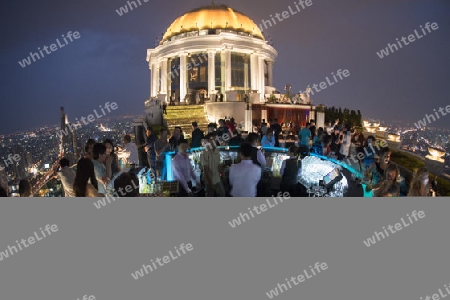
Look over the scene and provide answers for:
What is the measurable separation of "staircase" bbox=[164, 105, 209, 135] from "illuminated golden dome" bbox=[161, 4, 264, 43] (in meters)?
12.8

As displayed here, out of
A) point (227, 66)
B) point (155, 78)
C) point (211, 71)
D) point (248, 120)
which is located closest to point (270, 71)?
point (227, 66)

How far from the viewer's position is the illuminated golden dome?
37.3m

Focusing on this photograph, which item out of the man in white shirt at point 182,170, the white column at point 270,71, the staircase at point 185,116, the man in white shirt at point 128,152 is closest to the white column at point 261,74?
the white column at point 270,71

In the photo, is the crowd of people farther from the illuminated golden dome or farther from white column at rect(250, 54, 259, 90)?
the illuminated golden dome

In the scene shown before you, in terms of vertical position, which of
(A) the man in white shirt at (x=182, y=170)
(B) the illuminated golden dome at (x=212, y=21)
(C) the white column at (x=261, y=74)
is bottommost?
(A) the man in white shirt at (x=182, y=170)

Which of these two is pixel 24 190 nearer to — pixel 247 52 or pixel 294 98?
pixel 294 98

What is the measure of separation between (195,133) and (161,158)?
2070 millimetres

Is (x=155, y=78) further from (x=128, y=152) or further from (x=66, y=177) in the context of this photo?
(x=66, y=177)

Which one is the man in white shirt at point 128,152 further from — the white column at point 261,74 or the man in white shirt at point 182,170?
the white column at point 261,74

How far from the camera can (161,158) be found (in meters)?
10.2

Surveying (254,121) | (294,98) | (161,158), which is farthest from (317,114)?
(161,158)

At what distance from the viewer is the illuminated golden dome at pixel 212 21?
3731cm

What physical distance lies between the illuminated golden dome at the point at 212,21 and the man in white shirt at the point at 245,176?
33386 mm
